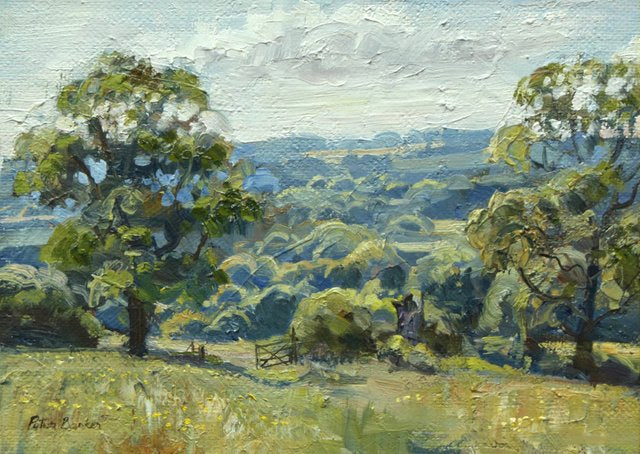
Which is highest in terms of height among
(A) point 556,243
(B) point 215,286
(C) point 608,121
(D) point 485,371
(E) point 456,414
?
(C) point 608,121

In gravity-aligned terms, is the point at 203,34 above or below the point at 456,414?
above

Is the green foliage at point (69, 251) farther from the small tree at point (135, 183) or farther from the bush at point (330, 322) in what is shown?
the bush at point (330, 322)

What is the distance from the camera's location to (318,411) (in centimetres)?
567

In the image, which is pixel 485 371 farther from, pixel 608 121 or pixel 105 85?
pixel 105 85

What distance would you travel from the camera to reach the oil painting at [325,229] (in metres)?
5.65

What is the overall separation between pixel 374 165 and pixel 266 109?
1.06m

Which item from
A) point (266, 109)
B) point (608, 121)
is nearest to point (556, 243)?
point (608, 121)

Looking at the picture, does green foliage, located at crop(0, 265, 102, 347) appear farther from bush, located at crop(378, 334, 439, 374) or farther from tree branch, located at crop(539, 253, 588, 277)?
tree branch, located at crop(539, 253, 588, 277)

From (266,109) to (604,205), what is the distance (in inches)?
120

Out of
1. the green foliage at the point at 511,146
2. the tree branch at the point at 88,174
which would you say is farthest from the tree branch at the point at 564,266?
the tree branch at the point at 88,174

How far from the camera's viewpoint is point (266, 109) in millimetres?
5730
